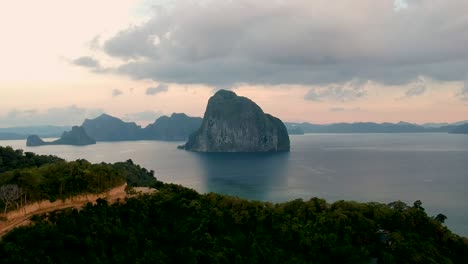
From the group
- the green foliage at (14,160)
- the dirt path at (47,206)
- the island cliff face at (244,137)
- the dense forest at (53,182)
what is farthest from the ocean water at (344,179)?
the island cliff face at (244,137)

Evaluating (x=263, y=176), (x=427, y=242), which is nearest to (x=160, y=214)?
(x=427, y=242)

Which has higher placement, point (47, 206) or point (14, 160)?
point (14, 160)

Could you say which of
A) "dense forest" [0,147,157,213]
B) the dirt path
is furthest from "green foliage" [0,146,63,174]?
the dirt path

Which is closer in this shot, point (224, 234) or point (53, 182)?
point (224, 234)

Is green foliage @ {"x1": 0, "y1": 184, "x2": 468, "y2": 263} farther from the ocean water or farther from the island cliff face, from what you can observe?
the island cliff face

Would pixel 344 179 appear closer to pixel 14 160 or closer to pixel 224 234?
pixel 14 160

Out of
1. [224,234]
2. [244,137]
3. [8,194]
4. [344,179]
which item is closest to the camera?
[8,194]

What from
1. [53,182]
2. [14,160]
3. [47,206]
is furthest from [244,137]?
[47,206]
